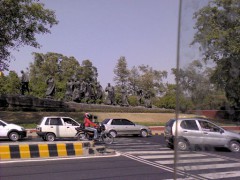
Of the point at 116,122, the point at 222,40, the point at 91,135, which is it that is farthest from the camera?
the point at 116,122

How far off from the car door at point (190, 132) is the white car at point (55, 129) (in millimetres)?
16312

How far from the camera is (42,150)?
11250 mm

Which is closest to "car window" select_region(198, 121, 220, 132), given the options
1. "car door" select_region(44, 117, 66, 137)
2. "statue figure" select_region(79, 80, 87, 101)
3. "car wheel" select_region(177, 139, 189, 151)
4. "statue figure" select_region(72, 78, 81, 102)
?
"car wheel" select_region(177, 139, 189, 151)

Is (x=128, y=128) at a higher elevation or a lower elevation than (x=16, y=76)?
lower

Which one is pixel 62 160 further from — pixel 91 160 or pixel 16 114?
pixel 16 114

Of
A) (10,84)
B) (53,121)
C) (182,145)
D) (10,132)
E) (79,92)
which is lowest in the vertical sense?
(10,132)

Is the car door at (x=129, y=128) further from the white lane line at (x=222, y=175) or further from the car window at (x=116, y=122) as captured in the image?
the white lane line at (x=222, y=175)

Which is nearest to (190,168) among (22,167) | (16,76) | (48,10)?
(22,167)

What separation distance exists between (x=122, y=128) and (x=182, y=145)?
19.7m

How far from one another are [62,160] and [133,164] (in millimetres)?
2276

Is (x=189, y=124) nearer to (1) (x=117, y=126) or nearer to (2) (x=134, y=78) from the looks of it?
(1) (x=117, y=126)

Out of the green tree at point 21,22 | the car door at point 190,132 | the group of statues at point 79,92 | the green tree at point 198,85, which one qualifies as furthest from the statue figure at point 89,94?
the green tree at point 198,85

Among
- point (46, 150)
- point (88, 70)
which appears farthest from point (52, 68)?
point (46, 150)

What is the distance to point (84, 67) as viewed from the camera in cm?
7231
